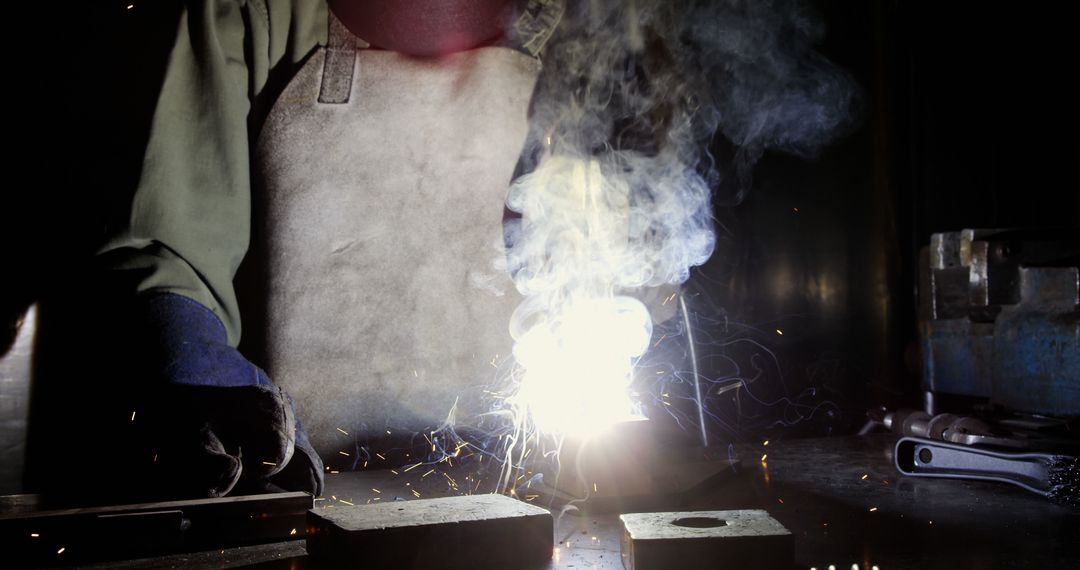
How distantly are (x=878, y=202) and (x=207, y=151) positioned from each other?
9.84 ft

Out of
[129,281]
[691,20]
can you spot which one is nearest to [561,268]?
[691,20]

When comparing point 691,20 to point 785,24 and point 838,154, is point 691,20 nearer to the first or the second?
point 785,24

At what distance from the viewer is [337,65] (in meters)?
3.12

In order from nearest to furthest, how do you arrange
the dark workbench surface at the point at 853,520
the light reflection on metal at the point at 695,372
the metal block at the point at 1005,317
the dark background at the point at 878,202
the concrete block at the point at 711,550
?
→ 1. the concrete block at the point at 711,550
2. the dark workbench surface at the point at 853,520
3. the metal block at the point at 1005,317
4. the light reflection on metal at the point at 695,372
5. the dark background at the point at 878,202

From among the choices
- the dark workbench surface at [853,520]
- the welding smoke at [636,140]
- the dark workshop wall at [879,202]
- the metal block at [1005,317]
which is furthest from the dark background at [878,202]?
the dark workbench surface at [853,520]

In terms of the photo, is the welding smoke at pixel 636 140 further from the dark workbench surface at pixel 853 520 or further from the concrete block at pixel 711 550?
the concrete block at pixel 711 550

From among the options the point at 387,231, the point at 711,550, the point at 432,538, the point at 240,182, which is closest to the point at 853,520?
the point at 711,550

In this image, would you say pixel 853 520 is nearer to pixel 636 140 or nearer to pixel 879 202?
pixel 636 140

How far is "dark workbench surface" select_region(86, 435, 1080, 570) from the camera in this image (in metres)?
1.53

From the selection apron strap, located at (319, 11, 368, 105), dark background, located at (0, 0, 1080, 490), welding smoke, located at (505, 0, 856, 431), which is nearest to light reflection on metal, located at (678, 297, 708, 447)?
dark background, located at (0, 0, 1080, 490)

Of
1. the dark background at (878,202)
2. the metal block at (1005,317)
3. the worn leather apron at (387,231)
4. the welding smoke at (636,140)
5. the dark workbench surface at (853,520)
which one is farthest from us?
the dark background at (878,202)

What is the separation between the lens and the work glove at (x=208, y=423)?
1.91 m

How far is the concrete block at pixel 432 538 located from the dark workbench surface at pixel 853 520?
2.4 inches

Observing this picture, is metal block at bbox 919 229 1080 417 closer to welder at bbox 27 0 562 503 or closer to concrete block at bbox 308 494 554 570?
welder at bbox 27 0 562 503
